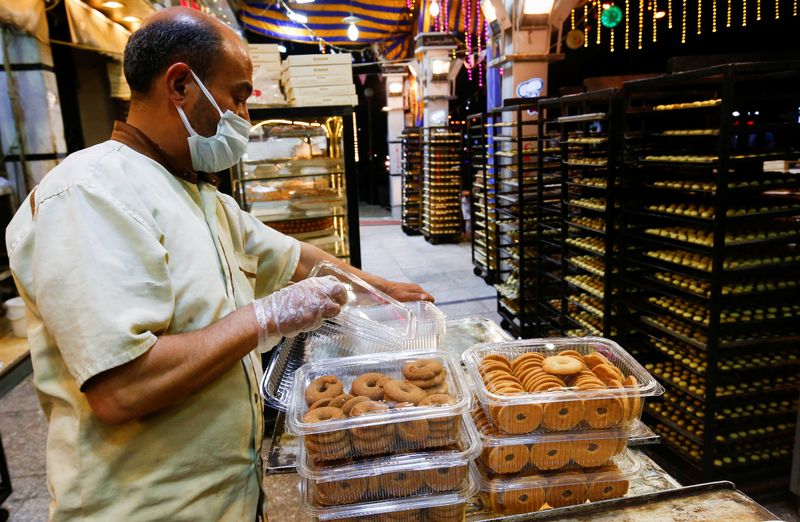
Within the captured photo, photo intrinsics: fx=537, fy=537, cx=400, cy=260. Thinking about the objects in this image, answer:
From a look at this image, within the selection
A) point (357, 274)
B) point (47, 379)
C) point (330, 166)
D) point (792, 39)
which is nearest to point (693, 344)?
point (357, 274)

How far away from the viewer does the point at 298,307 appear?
1416 mm

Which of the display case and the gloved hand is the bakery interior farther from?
the gloved hand

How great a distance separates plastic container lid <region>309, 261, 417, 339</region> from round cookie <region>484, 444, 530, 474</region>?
635 millimetres

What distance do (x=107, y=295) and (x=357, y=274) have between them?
4.20ft

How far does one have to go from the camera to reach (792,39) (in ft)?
41.4

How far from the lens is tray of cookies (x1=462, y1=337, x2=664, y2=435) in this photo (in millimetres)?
1418

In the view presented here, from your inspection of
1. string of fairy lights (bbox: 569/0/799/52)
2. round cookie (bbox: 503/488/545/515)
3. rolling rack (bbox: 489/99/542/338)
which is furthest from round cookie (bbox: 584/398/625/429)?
string of fairy lights (bbox: 569/0/799/52)

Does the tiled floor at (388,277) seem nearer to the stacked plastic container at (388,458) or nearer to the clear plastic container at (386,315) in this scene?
the clear plastic container at (386,315)

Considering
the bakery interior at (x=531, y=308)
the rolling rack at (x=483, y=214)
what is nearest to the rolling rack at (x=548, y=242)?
the bakery interior at (x=531, y=308)

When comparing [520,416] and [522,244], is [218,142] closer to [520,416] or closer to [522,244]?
[520,416]

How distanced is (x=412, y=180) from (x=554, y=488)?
1210 centimetres

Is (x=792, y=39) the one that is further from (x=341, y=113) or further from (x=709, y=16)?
(x=341, y=113)

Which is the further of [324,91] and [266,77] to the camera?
[266,77]

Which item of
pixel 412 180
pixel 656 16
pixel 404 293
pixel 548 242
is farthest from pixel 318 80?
pixel 656 16
